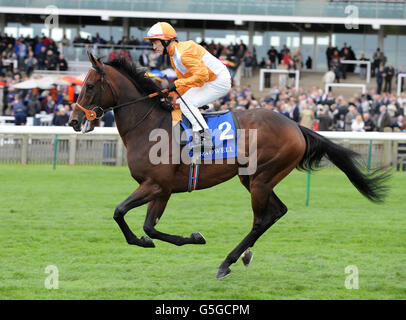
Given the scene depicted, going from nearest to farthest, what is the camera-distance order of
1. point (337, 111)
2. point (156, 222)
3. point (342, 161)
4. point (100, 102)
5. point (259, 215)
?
point (156, 222)
point (100, 102)
point (259, 215)
point (342, 161)
point (337, 111)

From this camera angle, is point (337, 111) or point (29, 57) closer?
point (337, 111)

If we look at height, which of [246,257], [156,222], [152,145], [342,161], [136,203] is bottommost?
[246,257]

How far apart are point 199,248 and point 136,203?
139 cm

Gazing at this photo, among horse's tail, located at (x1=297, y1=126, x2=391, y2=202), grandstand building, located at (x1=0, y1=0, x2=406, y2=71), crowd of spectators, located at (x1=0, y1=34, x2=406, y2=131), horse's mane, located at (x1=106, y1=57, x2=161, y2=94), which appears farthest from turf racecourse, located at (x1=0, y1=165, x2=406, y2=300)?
grandstand building, located at (x1=0, y1=0, x2=406, y2=71)

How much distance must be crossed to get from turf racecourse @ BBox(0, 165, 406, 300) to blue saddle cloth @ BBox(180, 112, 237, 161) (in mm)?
944

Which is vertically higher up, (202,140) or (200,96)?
(200,96)

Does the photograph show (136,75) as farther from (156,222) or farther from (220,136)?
(156,222)

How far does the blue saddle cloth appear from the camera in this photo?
564cm

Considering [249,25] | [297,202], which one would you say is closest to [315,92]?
[297,202]

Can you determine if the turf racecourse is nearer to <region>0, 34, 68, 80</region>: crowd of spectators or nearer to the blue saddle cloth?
the blue saddle cloth

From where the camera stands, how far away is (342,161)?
20.4 ft

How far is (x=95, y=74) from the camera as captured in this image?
5.62m

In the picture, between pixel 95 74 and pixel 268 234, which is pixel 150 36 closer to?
pixel 95 74

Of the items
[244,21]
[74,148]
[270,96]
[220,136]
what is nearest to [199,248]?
[220,136]
